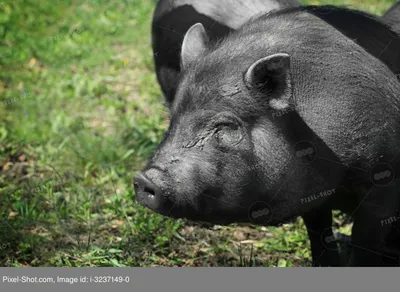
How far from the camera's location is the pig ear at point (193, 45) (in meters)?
4.07

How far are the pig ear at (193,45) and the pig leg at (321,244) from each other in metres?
1.33

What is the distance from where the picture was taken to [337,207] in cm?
434

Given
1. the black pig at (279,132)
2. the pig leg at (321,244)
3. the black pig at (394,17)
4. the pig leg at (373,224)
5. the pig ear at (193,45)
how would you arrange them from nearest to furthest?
the black pig at (279,132) → the pig leg at (373,224) → the pig ear at (193,45) → the black pig at (394,17) → the pig leg at (321,244)

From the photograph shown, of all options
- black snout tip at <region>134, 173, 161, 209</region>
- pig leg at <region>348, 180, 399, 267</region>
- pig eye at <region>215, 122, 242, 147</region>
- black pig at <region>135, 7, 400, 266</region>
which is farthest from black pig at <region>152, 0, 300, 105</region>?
pig leg at <region>348, 180, 399, 267</region>

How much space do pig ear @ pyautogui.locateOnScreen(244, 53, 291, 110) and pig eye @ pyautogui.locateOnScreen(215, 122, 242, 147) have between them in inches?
9.0

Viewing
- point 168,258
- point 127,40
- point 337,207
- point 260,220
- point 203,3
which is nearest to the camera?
point 260,220

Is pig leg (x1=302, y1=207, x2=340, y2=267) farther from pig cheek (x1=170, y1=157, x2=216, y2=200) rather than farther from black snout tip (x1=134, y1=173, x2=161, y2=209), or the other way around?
black snout tip (x1=134, y1=173, x2=161, y2=209)

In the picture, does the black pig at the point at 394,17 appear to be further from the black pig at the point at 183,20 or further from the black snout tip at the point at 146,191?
the black snout tip at the point at 146,191

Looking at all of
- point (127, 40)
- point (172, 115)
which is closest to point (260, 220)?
point (172, 115)

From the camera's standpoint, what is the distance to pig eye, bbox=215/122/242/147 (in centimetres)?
368

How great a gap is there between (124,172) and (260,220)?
2.18 metres

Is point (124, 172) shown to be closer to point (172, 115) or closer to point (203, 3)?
point (203, 3)

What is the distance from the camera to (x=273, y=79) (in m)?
3.64

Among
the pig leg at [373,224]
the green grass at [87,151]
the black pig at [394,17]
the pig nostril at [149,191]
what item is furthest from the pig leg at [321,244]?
the pig nostril at [149,191]
